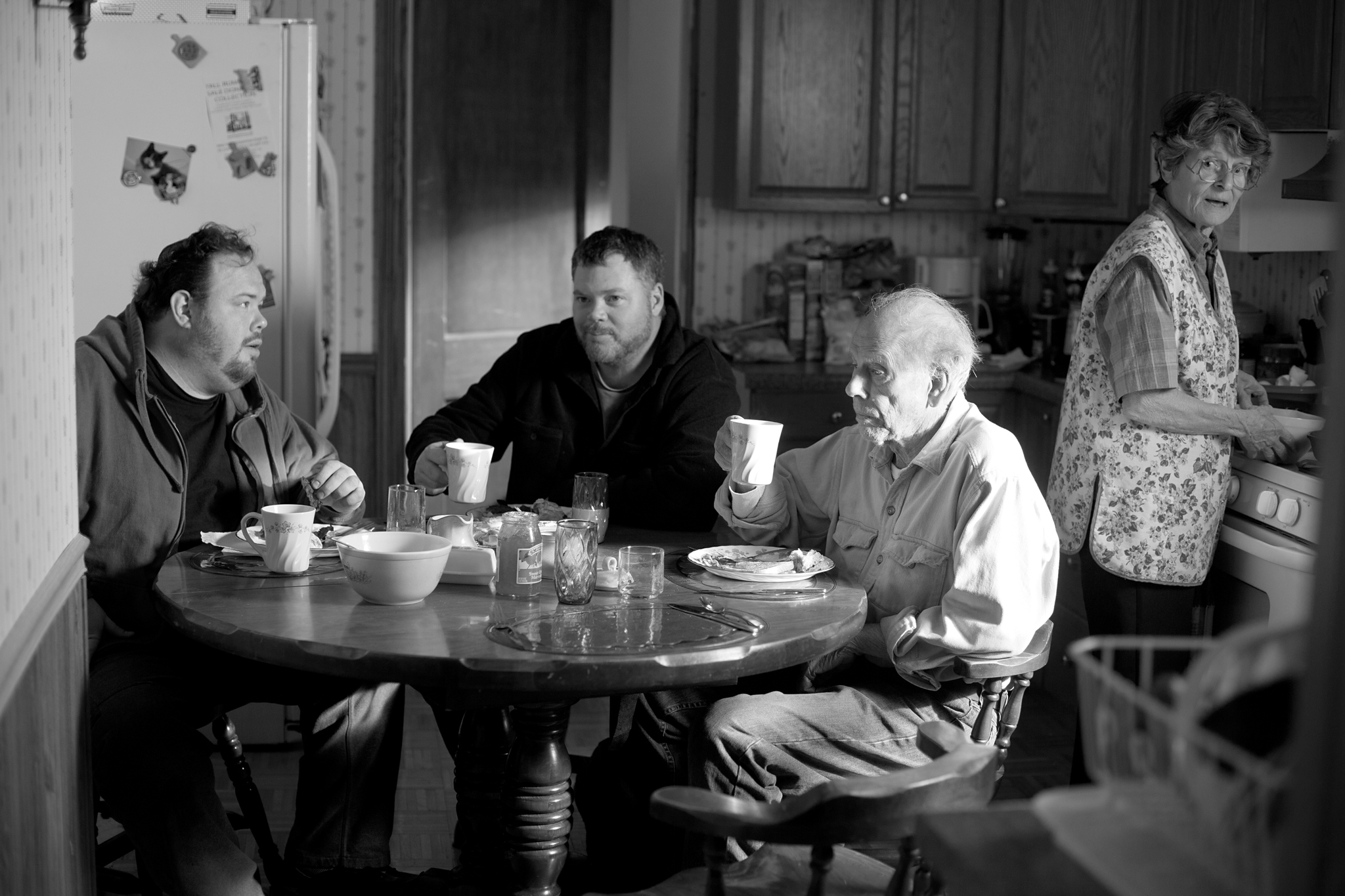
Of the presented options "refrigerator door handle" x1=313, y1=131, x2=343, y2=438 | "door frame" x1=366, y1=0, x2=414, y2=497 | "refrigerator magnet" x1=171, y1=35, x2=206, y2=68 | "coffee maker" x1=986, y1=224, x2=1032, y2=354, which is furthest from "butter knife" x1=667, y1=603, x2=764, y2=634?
"coffee maker" x1=986, y1=224, x2=1032, y2=354

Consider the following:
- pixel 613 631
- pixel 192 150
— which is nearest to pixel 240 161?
pixel 192 150

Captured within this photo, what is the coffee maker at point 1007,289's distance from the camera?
4.43 meters

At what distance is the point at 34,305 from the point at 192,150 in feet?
5.45

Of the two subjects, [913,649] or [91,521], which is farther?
[91,521]

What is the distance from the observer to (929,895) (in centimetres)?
166

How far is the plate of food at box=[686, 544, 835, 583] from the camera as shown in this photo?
2150 millimetres

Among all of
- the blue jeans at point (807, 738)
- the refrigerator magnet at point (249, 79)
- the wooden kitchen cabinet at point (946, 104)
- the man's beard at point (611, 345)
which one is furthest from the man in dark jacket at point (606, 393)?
the wooden kitchen cabinet at point (946, 104)

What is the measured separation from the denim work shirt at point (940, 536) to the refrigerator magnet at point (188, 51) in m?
1.73

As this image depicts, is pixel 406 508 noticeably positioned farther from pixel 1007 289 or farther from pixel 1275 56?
pixel 1007 289

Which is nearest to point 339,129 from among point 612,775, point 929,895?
point 612,775

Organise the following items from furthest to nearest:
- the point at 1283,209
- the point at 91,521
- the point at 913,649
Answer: the point at 1283,209
the point at 91,521
the point at 913,649

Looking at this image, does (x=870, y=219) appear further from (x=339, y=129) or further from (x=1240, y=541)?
(x=1240, y=541)

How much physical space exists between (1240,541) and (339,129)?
2.87 metres

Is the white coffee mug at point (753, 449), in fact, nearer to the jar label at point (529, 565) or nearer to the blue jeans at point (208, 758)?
the jar label at point (529, 565)
